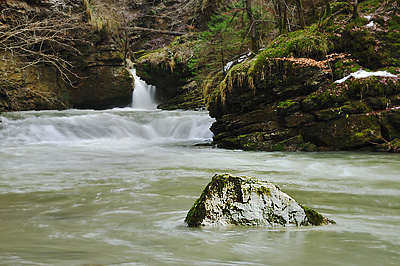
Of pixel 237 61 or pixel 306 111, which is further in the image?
pixel 237 61

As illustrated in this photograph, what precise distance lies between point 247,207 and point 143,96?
18799 millimetres

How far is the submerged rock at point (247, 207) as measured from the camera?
260cm

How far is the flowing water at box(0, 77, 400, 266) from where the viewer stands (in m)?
1.98

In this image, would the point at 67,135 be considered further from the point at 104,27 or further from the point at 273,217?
the point at 273,217

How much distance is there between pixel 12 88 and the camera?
15.3 metres

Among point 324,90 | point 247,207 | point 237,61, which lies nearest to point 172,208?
point 247,207

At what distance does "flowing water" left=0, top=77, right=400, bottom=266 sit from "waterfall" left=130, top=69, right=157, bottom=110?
11.3 meters

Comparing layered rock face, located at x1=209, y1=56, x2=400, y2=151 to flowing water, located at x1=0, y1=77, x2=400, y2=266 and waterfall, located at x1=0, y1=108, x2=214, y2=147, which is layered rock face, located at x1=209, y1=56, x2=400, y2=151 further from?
waterfall, located at x1=0, y1=108, x2=214, y2=147

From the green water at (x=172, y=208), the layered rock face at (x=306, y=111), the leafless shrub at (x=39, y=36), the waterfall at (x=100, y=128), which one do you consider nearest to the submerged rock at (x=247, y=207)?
the green water at (x=172, y=208)

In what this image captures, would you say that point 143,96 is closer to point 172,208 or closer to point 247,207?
point 172,208

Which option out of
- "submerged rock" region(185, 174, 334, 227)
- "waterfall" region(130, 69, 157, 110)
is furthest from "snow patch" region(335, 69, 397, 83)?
"waterfall" region(130, 69, 157, 110)

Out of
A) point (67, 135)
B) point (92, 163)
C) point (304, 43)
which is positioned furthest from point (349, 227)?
point (67, 135)

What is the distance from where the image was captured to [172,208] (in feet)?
11.7

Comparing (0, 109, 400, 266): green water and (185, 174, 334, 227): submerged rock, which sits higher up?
(185, 174, 334, 227): submerged rock
